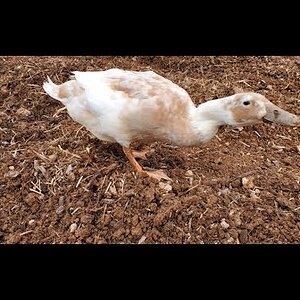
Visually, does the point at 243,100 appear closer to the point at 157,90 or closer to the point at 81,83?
the point at 157,90

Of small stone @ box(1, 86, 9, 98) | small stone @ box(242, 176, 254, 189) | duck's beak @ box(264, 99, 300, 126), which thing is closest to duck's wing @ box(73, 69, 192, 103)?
duck's beak @ box(264, 99, 300, 126)

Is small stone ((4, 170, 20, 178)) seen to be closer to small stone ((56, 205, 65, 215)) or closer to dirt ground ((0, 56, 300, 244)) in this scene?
dirt ground ((0, 56, 300, 244))

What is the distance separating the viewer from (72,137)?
3.76 meters

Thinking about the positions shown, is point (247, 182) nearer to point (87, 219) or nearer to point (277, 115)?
point (277, 115)

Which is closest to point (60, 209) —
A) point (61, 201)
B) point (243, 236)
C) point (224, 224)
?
point (61, 201)

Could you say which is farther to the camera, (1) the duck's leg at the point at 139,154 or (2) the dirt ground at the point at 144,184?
(1) the duck's leg at the point at 139,154

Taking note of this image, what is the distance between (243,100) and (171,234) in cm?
96

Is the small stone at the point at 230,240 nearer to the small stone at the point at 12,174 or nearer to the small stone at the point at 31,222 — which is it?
the small stone at the point at 31,222

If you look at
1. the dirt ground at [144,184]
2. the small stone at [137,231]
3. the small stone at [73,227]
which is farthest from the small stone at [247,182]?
the small stone at [73,227]

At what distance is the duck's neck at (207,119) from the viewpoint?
9.87ft

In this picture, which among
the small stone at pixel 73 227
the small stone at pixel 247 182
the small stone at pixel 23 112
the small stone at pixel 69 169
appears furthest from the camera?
the small stone at pixel 23 112

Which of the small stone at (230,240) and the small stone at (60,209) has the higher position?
the small stone at (60,209)

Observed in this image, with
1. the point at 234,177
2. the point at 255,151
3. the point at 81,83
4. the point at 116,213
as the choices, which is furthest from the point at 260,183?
the point at 81,83

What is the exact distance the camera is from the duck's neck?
9.87 feet
